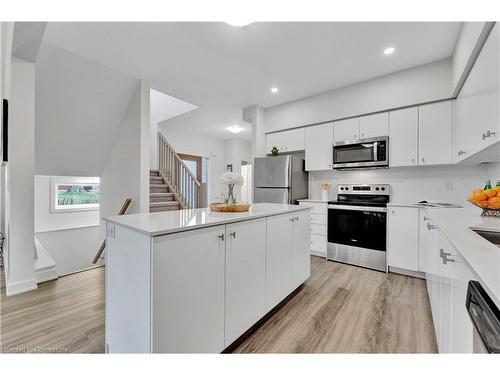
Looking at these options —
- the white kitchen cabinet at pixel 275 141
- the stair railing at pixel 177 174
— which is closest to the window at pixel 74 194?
the stair railing at pixel 177 174

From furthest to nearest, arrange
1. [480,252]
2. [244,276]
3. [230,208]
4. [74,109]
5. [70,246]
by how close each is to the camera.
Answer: [70,246]
[74,109]
[230,208]
[244,276]
[480,252]

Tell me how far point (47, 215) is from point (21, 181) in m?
3.47

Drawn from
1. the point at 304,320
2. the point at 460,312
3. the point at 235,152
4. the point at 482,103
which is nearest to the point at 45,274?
the point at 304,320

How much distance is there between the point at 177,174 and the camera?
5.35 metres

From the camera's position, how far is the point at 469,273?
76 cm

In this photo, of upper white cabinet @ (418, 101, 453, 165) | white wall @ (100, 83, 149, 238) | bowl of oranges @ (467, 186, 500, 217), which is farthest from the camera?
white wall @ (100, 83, 149, 238)

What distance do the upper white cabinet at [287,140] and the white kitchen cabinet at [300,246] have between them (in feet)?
5.96

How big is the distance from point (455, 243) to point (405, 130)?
250 centimetres

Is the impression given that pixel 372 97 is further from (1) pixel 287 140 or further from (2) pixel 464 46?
(1) pixel 287 140

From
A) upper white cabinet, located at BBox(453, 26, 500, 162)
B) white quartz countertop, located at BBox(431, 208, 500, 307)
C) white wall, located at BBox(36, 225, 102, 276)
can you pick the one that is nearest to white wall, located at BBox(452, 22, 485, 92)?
upper white cabinet, located at BBox(453, 26, 500, 162)

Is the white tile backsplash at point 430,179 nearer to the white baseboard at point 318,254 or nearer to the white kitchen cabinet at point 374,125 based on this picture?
the white kitchen cabinet at point 374,125

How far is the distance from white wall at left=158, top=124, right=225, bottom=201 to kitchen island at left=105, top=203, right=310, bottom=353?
413cm

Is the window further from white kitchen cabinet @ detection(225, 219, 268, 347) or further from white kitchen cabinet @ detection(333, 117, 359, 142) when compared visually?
white kitchen cabinet @ detection(333, 117, 359, 142)

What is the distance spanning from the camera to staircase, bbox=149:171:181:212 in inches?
169
